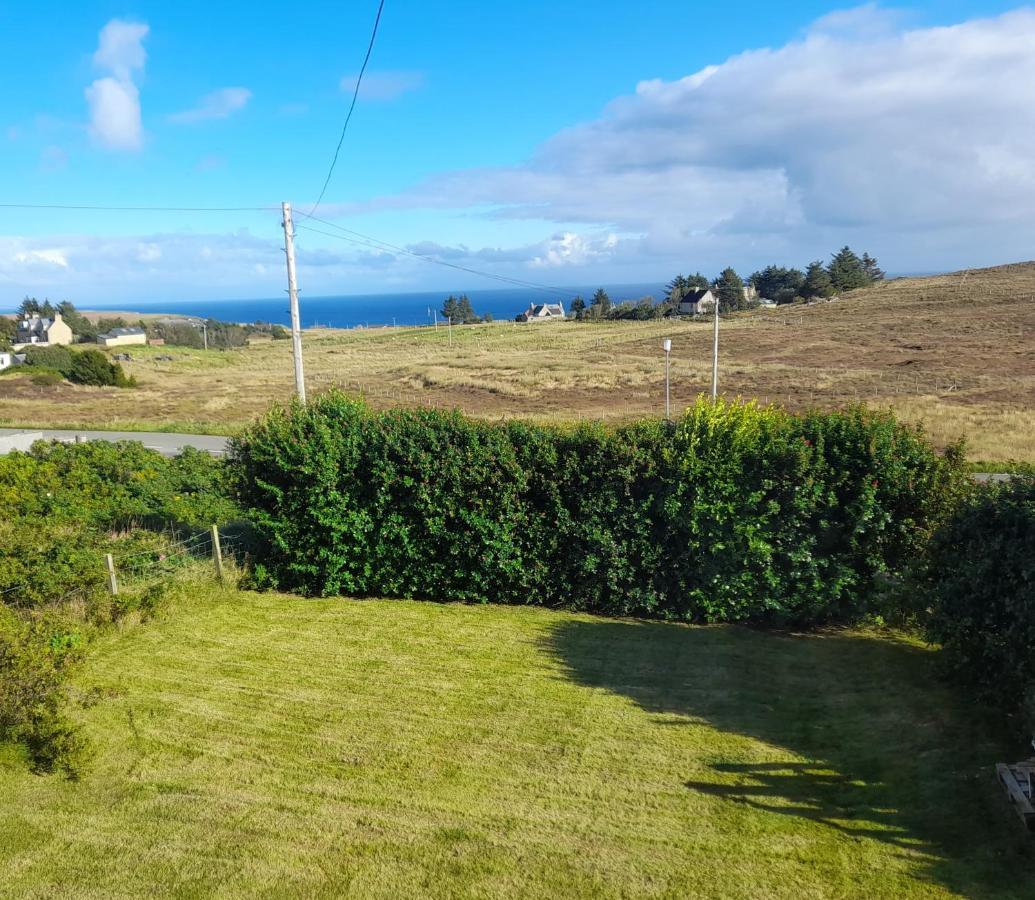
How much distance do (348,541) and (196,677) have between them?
3779mm

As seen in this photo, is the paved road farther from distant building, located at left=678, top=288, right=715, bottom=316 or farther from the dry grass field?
distant building, located at left=678, top=288, right=715, bottom=316

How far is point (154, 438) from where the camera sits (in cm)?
3309

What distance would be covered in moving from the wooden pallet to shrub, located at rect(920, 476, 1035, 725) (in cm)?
56

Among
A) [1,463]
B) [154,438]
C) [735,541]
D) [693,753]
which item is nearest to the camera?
[693,753]

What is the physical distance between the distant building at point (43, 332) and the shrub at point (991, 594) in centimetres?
11536

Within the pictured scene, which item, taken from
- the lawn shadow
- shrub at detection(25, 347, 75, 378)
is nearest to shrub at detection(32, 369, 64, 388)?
shrub at detection(25, 347, 75, 378)

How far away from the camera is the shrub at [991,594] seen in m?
7.37

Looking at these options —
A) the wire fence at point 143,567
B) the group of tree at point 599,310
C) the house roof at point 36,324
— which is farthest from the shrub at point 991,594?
the house roof at point 36,324

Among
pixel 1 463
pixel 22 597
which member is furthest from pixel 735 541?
pixel 1 463

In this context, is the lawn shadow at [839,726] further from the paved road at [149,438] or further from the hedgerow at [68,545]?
the paved road at [149,438]

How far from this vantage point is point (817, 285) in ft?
330

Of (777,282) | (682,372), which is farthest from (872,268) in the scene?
(682,372)

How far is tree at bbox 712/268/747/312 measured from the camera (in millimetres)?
100875

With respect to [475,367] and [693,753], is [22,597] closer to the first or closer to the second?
[693,753]
